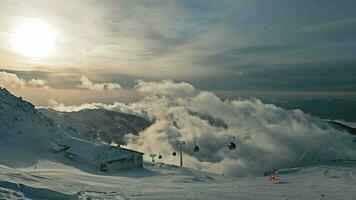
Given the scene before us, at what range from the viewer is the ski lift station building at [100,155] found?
3081 inches

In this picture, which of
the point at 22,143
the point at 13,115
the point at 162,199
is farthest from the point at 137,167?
the point at 162,199

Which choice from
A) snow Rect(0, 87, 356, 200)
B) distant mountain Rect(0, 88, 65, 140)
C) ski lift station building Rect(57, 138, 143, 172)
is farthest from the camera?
distant mountain Rect(0, 88, 65, 140)

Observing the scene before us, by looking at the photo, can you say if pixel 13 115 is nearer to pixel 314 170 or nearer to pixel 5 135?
pixel 5 135

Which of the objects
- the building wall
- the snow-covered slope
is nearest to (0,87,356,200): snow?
the snow-covered slope

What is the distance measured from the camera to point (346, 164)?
9869cm

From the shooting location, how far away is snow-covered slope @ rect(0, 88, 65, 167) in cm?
7375

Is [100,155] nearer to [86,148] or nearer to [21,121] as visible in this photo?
[86,148]

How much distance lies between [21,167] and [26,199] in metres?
43.3

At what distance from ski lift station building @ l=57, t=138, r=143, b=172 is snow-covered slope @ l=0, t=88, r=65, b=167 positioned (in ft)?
12.2

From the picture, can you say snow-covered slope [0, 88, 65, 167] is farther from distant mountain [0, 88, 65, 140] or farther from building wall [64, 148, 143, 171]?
building wall [64, 148, 143, 171]

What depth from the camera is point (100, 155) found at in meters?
78.8

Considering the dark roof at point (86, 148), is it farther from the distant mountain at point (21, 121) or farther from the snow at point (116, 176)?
the distant mountain at point (21, 121)

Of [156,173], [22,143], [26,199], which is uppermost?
[22,143]

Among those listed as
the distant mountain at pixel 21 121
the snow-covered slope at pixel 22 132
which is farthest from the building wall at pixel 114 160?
the distant mountain at pixel 21 121
